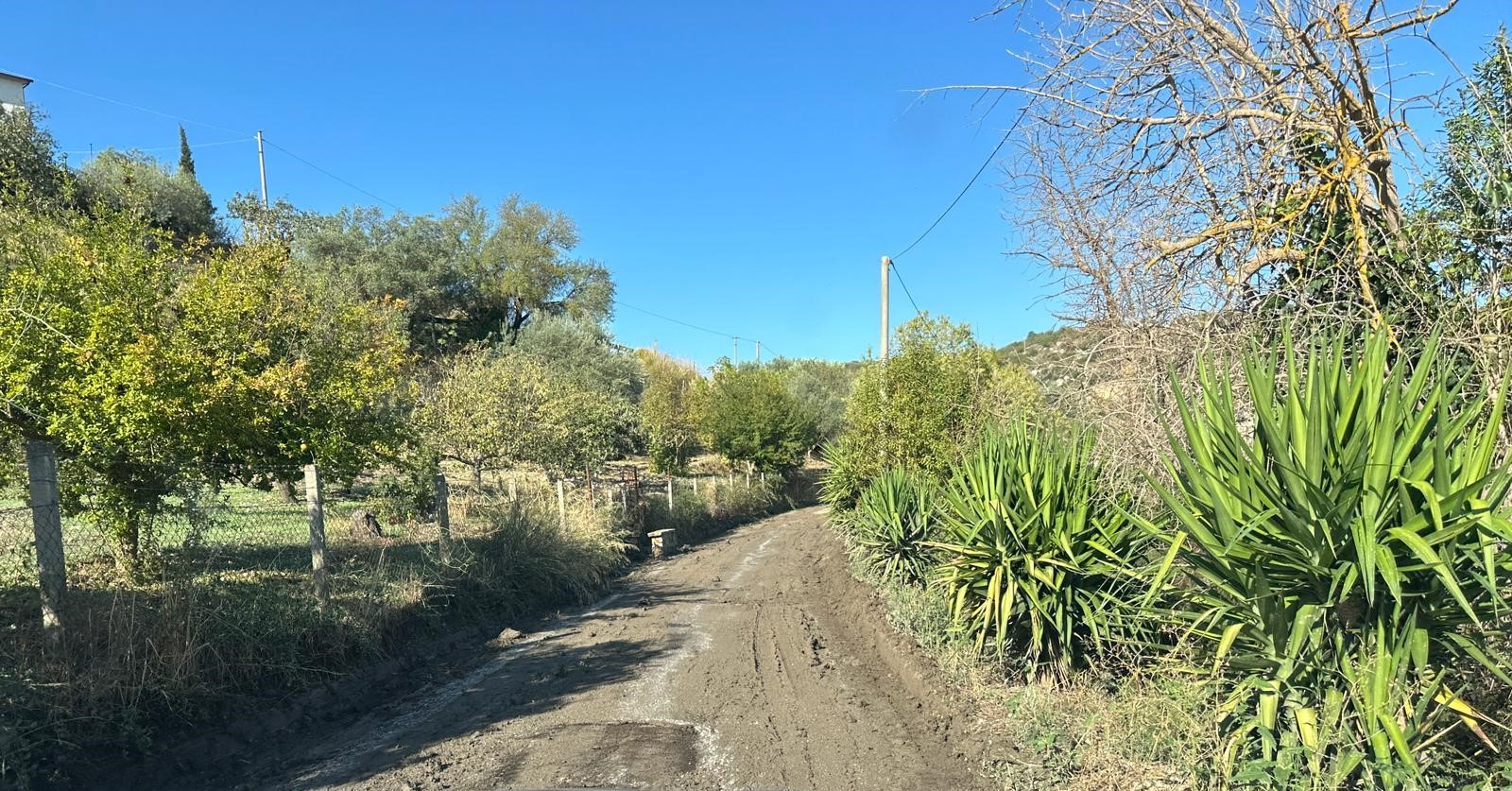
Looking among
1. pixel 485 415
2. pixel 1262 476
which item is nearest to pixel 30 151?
pixel 485 415

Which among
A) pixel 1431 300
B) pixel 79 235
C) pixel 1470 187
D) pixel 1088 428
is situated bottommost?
pixel 1088 428

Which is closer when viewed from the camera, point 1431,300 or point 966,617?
point 1431,300

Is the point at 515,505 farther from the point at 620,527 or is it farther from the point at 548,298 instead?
the point at 548,298

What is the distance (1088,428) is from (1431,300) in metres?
2.40

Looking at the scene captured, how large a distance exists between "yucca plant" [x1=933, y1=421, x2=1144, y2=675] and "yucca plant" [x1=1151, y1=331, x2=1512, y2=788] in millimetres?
1628

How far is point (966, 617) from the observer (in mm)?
7395

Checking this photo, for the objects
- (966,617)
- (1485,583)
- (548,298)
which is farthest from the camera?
(548,298)

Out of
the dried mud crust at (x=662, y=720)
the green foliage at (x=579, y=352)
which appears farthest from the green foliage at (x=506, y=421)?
the green foliage at (x=579, y=352)

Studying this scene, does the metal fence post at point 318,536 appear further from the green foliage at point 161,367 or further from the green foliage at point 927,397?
the green foliage at point 927,397

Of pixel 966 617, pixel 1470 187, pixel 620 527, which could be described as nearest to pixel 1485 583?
pixel 1470 187

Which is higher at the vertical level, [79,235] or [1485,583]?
[79,235]

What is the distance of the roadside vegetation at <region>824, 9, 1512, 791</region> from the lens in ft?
11.9

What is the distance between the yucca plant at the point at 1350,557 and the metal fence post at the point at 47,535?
6794 millimetres

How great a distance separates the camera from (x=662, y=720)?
6195mm
